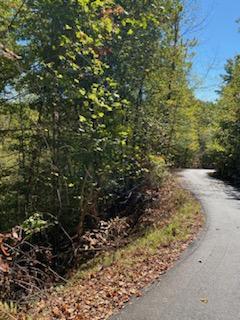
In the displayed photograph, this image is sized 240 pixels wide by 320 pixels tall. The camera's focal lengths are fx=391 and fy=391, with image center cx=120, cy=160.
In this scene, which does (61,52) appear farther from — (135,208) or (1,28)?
(135,208)

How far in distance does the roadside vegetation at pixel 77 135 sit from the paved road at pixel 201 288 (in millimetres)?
868

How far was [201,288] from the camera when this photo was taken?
6.29 m

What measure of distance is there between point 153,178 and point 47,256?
6.12 m

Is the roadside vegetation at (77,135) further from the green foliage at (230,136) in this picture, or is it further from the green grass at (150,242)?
the green foliage at (230,136)

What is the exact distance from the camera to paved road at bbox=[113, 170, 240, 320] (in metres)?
5.34

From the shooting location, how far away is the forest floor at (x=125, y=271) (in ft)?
18.6

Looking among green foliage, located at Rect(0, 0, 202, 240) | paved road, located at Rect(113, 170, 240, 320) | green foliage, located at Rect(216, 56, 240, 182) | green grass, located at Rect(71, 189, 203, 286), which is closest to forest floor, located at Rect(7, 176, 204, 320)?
green grass, located at Rect(71, 189, 203, 286)

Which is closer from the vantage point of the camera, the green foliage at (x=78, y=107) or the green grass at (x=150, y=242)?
the green foliage at (x=78, y=107)

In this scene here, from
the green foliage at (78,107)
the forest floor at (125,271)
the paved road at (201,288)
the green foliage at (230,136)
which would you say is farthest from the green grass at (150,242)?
the green foliage at (230,136)

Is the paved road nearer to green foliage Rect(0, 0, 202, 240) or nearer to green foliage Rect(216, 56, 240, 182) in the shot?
green foliage Rect(0, 0, 202, 240)

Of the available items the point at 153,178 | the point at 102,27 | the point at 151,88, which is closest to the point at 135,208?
the point at 153,178

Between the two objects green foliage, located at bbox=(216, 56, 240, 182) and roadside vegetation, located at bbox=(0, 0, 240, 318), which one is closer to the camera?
roadside vegetation, located at bbox=(0, 0, 240, 318)

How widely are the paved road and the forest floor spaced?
0.89 ft

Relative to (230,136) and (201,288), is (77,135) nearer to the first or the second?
(201,288)
